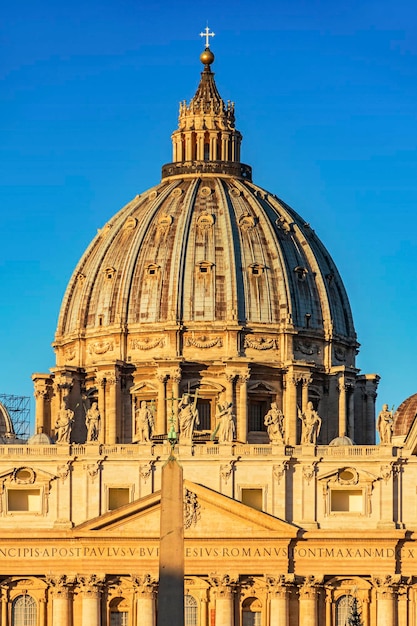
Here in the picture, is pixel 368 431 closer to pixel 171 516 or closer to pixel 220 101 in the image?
pixel 220 101

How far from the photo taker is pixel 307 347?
171375 millimetres

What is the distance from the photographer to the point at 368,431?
172 meters

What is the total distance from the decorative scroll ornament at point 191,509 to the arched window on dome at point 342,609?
8.53 m

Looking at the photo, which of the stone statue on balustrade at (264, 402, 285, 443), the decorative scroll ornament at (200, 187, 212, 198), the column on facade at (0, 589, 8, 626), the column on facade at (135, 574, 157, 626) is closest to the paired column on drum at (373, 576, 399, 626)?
the stone statue on balustrade at (264, 402, 285, 443)

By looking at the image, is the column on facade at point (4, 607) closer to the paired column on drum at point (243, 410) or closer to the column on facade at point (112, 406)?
the paired column on drum at point (243, 410)

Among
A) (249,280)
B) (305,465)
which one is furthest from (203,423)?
(305,465)

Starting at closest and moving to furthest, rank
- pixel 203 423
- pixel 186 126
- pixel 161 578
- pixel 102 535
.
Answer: pixel 161 578, pixel 102 535, pixel 203 423, pixel 186 126

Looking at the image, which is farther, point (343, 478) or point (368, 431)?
point (368, 431)

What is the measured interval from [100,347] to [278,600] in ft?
130

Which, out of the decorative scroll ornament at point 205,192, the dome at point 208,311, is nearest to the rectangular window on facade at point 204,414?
the dome at point 208,311

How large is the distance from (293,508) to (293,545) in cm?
203

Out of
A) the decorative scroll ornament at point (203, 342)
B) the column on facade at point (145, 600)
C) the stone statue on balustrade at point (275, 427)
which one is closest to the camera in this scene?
the column on facade at point (145, 600)

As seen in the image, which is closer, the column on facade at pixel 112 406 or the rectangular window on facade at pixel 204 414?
the rectangular window on facade at pixel 204 414

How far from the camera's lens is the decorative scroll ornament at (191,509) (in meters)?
136
